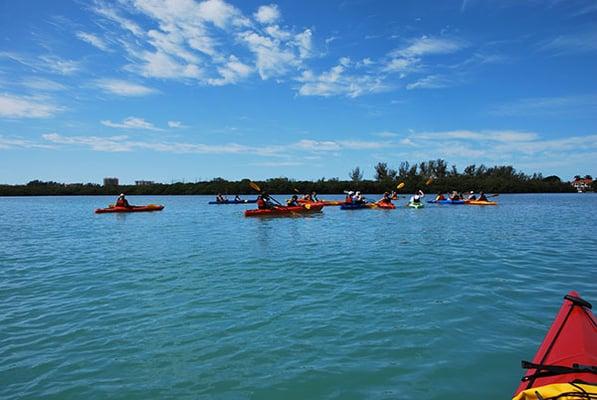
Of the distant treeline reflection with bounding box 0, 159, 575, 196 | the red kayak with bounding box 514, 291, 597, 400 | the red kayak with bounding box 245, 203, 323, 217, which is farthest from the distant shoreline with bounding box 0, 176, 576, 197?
the red kayak with bounding box 514, 291, 597, 400

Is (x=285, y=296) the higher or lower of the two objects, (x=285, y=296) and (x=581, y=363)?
the lower

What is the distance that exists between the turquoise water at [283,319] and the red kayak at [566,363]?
2.49 feet

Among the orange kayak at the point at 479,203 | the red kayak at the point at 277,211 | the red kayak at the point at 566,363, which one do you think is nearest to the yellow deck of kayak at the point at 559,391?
the red kayak at the point at 566,363

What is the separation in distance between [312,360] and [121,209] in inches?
1177

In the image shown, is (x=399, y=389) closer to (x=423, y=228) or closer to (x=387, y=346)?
(x=387, y=346)

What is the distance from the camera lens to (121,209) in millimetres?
31578

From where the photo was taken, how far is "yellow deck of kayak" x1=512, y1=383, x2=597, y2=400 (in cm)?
302

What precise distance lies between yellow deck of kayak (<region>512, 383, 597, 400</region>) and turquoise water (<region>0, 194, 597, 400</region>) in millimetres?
1266

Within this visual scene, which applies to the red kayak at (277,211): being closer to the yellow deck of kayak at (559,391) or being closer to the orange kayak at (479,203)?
the orange kayak at (479,203)

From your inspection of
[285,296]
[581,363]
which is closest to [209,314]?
[285,296]

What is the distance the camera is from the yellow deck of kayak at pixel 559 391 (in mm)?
3018

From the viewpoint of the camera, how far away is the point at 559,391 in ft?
10.2

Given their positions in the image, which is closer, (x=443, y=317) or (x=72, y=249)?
(x=443, y=317)

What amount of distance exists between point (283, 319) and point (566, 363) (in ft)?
13.1
